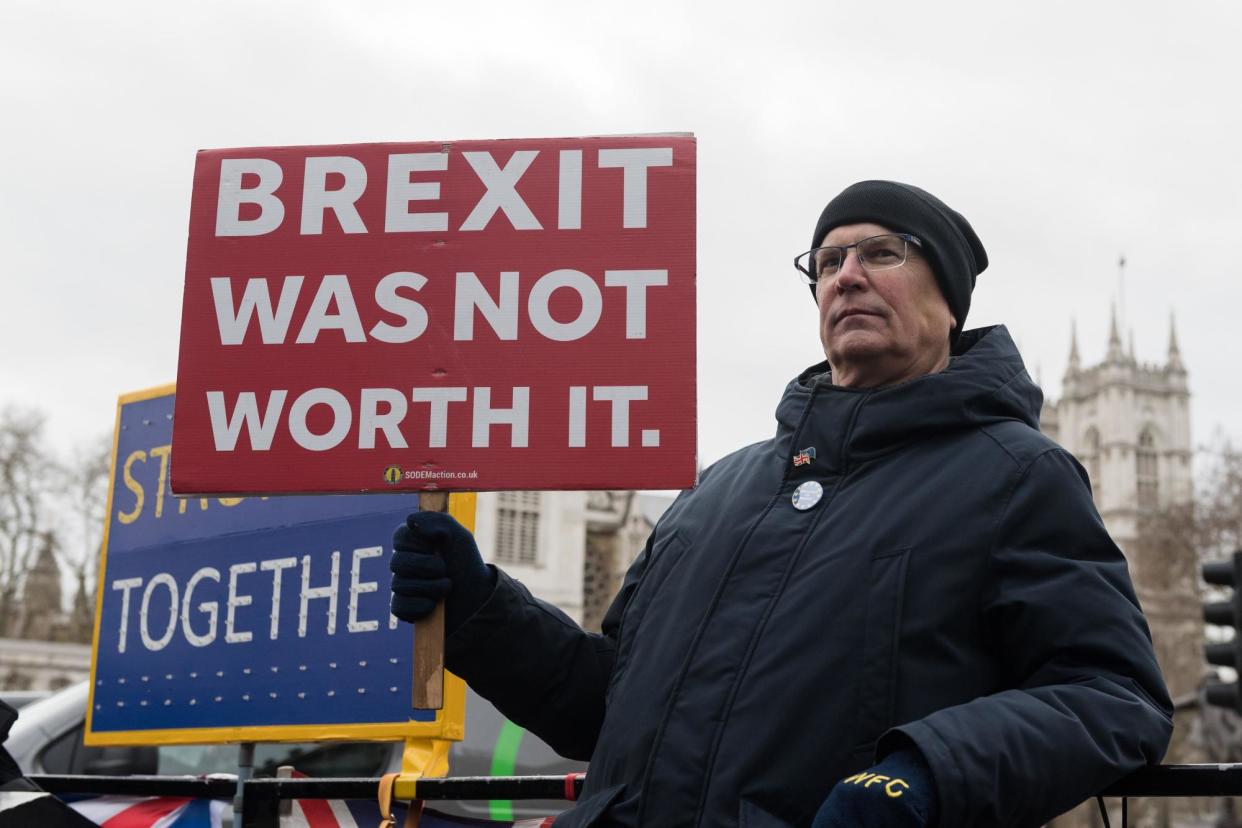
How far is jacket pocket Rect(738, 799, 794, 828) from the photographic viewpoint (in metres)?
1.93

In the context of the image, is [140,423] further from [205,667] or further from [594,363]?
[594,363]

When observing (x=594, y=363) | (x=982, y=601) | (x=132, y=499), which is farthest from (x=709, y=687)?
(x=132, y=499)

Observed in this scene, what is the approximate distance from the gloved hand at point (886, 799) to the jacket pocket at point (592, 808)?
0.45 m

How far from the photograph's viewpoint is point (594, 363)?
2.70 metres

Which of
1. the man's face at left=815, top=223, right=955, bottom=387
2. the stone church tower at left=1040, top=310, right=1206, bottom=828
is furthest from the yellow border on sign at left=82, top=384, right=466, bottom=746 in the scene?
the stone church tower at left=1040, top=310, right=1206, bottom=828

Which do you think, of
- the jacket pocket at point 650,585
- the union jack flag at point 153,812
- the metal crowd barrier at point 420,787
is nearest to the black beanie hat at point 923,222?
the jacket pocket at point 650,585

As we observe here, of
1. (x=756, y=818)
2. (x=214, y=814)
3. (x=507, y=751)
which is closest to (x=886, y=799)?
(x=756, y=818)

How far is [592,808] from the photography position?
213cm

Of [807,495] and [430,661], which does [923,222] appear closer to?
[807,495]

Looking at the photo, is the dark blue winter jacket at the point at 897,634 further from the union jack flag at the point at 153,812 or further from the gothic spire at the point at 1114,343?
the gothic spire at the point at 1114,343

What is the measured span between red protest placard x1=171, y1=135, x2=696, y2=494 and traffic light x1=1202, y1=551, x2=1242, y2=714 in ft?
16.9

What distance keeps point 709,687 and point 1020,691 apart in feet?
1.51

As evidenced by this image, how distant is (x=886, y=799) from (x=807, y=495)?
2.09 feet

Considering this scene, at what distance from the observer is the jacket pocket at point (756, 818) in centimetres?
193
